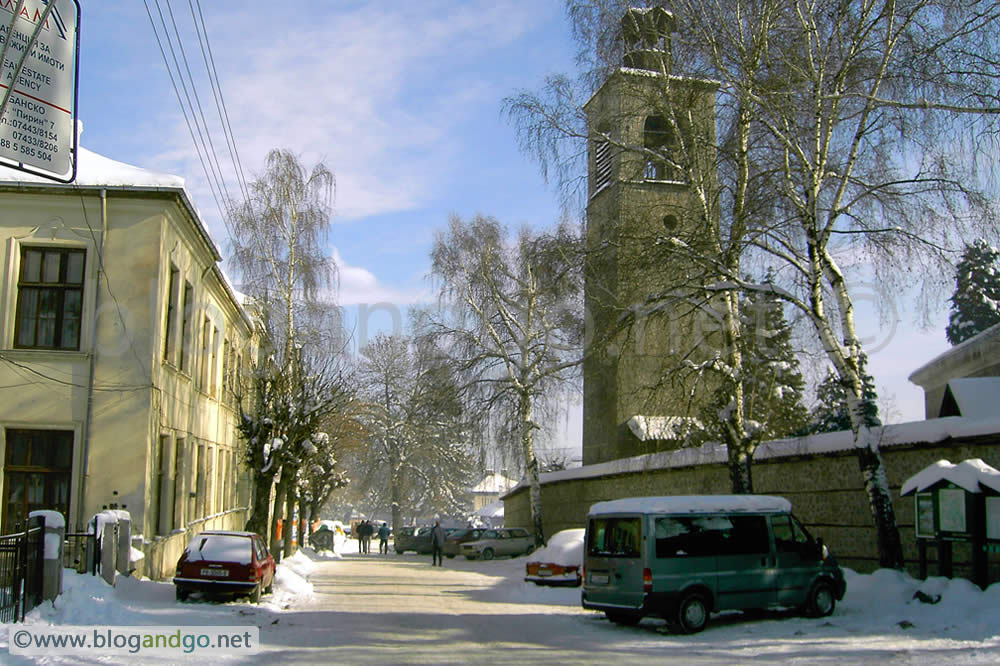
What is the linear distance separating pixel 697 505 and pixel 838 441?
643 centimetres

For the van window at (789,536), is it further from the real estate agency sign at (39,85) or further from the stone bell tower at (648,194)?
the real estate agency sign at (39,85)

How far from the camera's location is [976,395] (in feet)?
67.3

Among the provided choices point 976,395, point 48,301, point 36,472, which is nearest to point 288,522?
point 36,472

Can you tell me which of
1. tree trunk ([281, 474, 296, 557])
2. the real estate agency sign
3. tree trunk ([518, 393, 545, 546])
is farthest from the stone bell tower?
tree trunk ([281, 474, 296, 557])

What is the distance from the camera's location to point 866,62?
1579 centimetres

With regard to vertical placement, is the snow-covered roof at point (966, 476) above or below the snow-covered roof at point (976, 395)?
below

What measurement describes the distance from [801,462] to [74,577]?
14435mm

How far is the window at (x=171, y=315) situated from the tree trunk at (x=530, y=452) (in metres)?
15.0

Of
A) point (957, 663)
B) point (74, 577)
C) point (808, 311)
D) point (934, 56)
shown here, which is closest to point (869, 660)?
point (957, 663)

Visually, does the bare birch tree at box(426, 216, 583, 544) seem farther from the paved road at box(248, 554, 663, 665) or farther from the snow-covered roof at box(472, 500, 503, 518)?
the snow-covered roof at box(472, 500, 503, 518)

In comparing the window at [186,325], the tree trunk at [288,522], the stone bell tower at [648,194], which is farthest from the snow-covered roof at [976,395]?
the tree trunk at [288,522]

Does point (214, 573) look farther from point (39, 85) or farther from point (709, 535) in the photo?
point (39, 85)

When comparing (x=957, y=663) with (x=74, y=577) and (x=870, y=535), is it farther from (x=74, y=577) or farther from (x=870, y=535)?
(x=74, y=577)

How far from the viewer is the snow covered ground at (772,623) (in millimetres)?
11562
